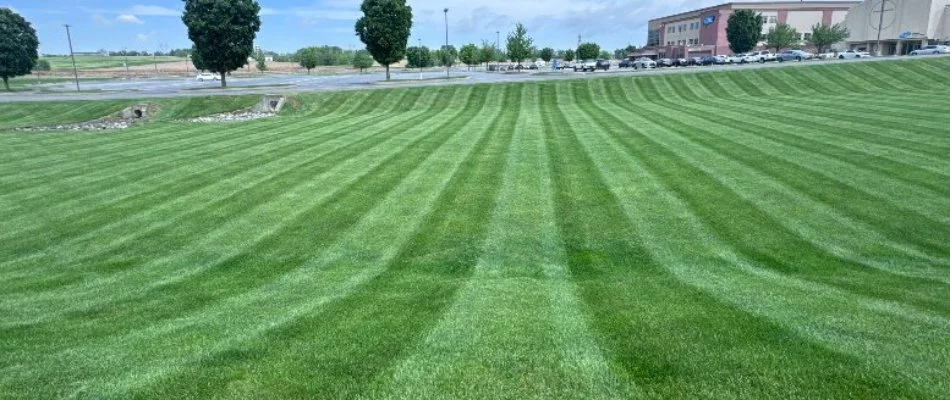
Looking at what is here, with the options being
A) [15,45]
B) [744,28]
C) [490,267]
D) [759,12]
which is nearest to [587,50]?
[744,28]

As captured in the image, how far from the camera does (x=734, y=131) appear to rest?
2445 centimetres

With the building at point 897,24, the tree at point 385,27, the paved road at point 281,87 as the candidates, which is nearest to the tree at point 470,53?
the paved road at point 281,87

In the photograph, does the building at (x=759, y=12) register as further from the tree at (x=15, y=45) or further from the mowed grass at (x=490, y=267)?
the tree at (x=15, y=45)

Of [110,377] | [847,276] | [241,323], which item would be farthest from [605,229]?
[110,377]

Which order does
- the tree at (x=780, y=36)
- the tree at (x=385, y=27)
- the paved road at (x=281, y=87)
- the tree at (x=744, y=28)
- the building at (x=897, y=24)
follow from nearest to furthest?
the paved road at (x=281, y=87), the tree at (x=385, y=27), the tree at (x=744, y=28), the building at (x=897, y=24), the tree at (x=780, y=36)

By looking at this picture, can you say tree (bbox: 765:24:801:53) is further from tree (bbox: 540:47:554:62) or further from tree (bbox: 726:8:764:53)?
tree (bbox: 540:47:554:62)

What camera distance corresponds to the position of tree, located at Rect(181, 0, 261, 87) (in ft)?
188

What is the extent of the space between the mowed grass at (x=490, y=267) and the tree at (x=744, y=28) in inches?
3334

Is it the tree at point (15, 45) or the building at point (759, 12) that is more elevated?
the building at point (759, 12)

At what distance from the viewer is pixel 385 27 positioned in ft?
205

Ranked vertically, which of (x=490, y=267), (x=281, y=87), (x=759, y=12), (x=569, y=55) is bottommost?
(x=490, y=267)

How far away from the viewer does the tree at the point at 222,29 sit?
57156mm

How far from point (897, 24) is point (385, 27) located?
101m

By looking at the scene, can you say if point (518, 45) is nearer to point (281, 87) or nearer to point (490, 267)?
point (281, 87)
